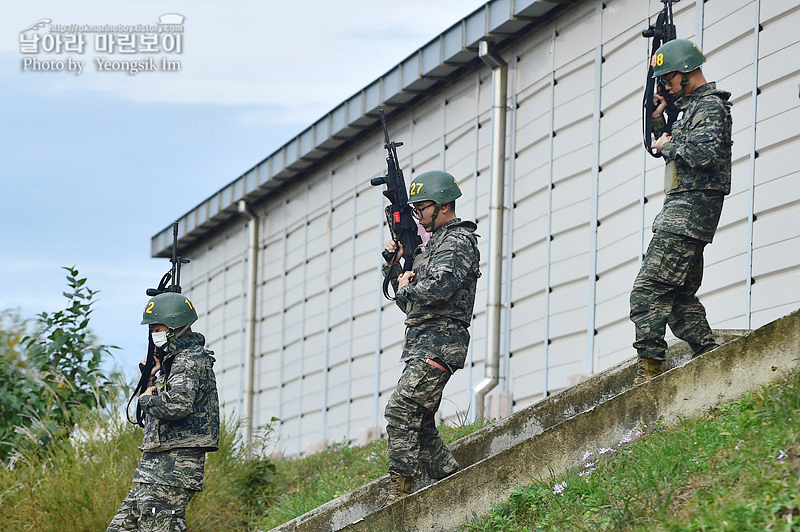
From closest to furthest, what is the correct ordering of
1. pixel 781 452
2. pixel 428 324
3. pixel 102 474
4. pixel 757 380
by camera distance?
pixel 781 452, pixel 757 380, pixel 428 324, pixel 102 474

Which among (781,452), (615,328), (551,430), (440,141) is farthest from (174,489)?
(440,141)

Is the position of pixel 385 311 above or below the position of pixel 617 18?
below

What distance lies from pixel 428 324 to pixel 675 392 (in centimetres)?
159

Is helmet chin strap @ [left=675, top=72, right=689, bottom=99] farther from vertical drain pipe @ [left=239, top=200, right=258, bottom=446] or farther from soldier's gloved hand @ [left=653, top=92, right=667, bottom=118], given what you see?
vertical drain pipe @ [left=239, top=200, right=258, bottom=446]

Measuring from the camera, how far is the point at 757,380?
626 centimetres

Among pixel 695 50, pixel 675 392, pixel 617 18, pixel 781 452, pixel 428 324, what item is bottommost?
pixel 781 452

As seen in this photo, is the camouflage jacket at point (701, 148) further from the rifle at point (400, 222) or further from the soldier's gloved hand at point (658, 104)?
the rifle at point (400, 222)

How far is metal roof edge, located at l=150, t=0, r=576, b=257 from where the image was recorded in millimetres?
13609

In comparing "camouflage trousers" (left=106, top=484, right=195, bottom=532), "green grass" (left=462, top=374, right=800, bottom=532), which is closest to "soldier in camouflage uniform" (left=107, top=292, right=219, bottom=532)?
"camouflage trousers" (left=106, top=484, right=195, bottom=532)

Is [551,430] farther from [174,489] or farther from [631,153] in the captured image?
[631,153]

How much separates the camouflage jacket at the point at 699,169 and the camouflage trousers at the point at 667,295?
0.10 metres

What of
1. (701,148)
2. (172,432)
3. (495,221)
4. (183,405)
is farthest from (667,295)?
(495,221)

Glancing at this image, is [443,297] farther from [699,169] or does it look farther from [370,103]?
[370,103]

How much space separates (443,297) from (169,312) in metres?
2.19
